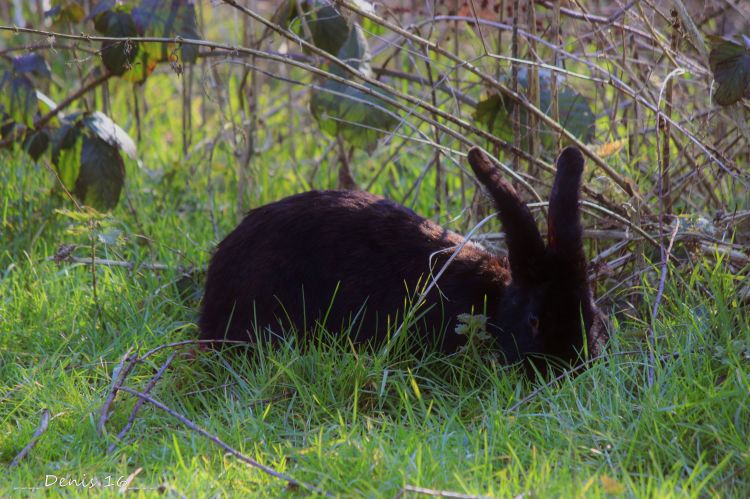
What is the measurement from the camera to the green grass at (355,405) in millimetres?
2494

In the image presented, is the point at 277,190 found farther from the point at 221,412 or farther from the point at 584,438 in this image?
the point at 584,438

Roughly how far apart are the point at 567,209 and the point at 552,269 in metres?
0.23

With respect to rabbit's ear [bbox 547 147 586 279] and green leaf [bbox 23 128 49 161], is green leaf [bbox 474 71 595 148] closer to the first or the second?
rabbit's ear [bbox 547 147 586 279]

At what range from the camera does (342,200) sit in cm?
354

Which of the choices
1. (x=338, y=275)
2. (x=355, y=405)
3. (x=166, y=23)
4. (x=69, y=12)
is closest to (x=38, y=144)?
(x=69, y=12)

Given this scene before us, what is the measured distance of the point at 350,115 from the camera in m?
4.09

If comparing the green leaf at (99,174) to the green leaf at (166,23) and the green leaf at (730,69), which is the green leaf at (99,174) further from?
the green leaf at (730,69)

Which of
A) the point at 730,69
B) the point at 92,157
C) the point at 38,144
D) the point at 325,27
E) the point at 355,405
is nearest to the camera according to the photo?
the point at 355,405

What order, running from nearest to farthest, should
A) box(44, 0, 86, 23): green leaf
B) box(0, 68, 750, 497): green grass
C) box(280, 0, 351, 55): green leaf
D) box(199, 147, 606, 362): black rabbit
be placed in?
box(0, 68, 750, 497): green grass < box(199, 147, 606, 362): black rabbit < box(280, 0, 351, 55): green leaf < box(44, 0, 86, 23): green leaf

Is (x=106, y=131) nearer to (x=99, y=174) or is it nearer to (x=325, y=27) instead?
(x=99, y=174)

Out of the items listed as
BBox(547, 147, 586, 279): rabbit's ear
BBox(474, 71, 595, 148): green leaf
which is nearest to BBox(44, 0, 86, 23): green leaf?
BBox(474, 71, 595, 148): green leaf

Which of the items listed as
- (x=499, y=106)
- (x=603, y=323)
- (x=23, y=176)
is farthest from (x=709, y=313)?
(x=23, y=176)

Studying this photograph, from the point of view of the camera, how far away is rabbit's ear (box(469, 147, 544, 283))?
308cm

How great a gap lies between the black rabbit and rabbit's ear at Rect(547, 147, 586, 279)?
2.9 inches
